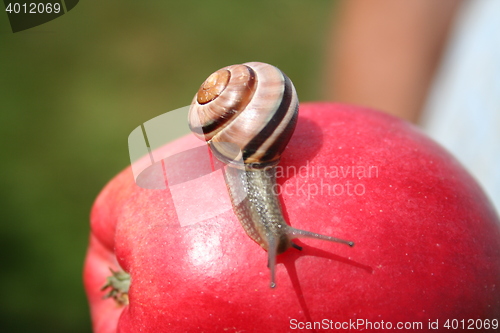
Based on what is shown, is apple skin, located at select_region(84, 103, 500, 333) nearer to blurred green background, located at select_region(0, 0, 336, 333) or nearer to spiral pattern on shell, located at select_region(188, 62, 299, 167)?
spiral pattern on shell, located at select_region(188, 62, 299, 167)

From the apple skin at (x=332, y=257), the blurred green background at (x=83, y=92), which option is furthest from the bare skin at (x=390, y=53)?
the apple skin at (x=332, y=257)

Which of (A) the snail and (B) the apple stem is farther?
(B) the apple stem

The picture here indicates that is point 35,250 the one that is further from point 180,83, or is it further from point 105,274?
point 180,83

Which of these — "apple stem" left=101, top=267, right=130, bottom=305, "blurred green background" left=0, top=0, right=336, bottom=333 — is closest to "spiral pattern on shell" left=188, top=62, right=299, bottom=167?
"apple stem" left=101, top=267, right=130, bottom=305

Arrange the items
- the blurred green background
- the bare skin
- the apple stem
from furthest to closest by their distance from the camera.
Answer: the bare skin < the blurred green background < the apple stem

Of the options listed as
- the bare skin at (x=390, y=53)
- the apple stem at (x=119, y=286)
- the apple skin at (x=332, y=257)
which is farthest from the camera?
the bare skin at (x=390, y=53)

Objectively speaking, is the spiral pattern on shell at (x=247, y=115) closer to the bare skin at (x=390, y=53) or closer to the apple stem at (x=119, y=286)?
the apple stem at (x=119, y=286)

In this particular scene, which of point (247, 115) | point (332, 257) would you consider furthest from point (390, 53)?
point (332, 257)
